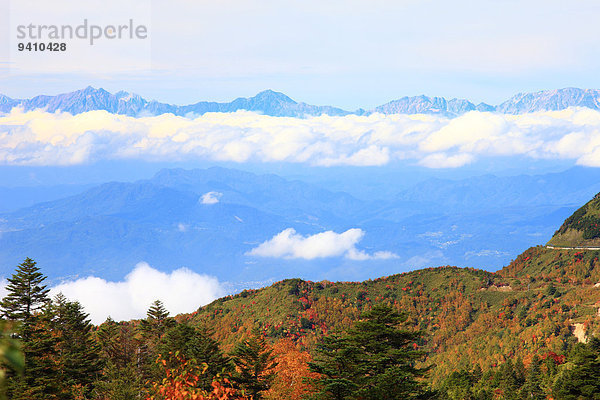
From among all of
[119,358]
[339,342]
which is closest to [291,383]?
[339,342]

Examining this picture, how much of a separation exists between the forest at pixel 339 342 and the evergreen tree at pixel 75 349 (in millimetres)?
239

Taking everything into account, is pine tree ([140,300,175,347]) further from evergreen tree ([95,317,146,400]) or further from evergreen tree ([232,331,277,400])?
evergreen tree ([232,331,277,400])

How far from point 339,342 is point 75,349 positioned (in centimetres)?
4245

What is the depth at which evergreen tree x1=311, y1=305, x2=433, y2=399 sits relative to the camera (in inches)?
1535

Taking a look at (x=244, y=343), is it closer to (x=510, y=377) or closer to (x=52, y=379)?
(x=52, y=379)

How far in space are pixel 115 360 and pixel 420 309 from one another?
112339 millimetres

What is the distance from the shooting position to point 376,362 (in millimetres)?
41250

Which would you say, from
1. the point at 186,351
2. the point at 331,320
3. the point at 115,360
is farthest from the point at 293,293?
the point at 186,351

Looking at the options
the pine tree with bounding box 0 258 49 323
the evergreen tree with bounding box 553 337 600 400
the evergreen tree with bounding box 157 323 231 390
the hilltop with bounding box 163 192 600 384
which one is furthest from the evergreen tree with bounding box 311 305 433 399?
the hilltop with bounding box 163 192 600 384

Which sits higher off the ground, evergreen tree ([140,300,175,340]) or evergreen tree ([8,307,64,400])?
evergreen tree ([140,300,175,340])

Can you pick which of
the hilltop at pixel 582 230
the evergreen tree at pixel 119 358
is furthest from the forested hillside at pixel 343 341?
the hilltop at pixel 582 230

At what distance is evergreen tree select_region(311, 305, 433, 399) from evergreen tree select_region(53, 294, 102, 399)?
3504cm

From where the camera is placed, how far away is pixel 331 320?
151500 mm

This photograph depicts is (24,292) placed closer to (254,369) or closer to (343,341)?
(254,369)
